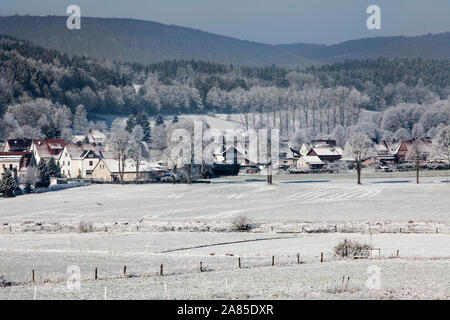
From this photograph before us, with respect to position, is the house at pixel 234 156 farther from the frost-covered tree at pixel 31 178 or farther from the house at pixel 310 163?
the frost-covered tree at pixel 31 178

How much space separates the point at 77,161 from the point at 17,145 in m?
28.3

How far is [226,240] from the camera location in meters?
53.9

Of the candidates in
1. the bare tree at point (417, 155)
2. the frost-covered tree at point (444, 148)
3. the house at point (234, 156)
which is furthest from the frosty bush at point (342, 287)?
the house at point (234, 156)

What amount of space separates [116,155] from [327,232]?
74.8 m

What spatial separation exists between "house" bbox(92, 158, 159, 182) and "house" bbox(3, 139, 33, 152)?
3525 centimetres

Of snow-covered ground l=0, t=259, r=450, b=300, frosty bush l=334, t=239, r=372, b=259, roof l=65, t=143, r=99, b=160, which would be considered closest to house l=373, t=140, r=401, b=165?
roof l=65, t=143, r=99, b=160

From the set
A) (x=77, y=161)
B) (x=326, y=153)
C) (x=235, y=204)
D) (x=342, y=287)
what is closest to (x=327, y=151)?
(x=326, y=153)

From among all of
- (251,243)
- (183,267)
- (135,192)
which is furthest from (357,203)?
(183,267)

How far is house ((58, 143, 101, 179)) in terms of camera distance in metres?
131

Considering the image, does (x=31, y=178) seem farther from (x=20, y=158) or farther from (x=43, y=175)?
(x=20, y=158)

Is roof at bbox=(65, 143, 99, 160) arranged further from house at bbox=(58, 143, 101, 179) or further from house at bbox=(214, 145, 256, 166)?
house at bbox=(214, 145, 256, 166)

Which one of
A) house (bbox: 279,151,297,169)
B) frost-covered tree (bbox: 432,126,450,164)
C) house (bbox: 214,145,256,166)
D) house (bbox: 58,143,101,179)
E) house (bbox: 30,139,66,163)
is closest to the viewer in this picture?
frost-covered tree (bbox: 432,126,450,164)

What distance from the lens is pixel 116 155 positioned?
414ft

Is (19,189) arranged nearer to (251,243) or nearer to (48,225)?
(48,225)
